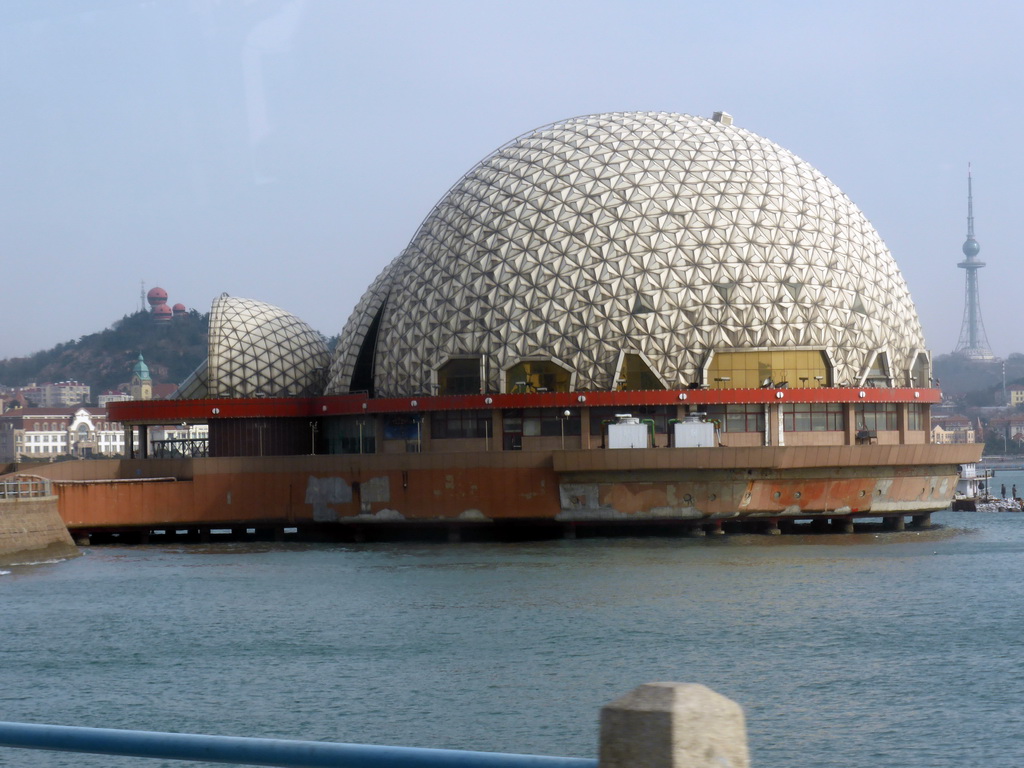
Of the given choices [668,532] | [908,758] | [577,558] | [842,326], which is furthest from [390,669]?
[842,326]

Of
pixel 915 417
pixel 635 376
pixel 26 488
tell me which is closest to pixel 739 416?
pixel 635 376

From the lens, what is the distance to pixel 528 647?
3372cm

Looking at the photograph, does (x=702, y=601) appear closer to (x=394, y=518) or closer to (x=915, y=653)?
(x=915, y=653)

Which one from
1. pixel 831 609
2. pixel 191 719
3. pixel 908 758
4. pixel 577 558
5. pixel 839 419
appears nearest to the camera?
pixel 908 758

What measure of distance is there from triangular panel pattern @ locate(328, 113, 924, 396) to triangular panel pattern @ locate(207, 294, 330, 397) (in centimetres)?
567

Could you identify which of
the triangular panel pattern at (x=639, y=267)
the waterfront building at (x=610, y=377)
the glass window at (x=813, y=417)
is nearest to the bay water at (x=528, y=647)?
the waterfront building at (x=610, y=377)

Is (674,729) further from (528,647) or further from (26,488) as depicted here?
(26,488)

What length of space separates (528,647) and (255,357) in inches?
1987

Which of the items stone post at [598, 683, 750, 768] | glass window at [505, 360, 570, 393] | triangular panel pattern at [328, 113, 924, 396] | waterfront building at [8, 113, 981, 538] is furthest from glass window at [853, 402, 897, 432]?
stone post at [598, 683, 750, 768]

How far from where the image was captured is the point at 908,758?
22828 millimetres

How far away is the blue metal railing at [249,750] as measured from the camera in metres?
5.87

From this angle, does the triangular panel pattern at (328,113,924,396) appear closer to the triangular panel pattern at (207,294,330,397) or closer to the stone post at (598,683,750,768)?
the triangular panel pattern at (207,294,330,397)

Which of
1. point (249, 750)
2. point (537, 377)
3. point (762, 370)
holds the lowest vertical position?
point (249, 750)

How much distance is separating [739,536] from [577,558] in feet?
41.2
